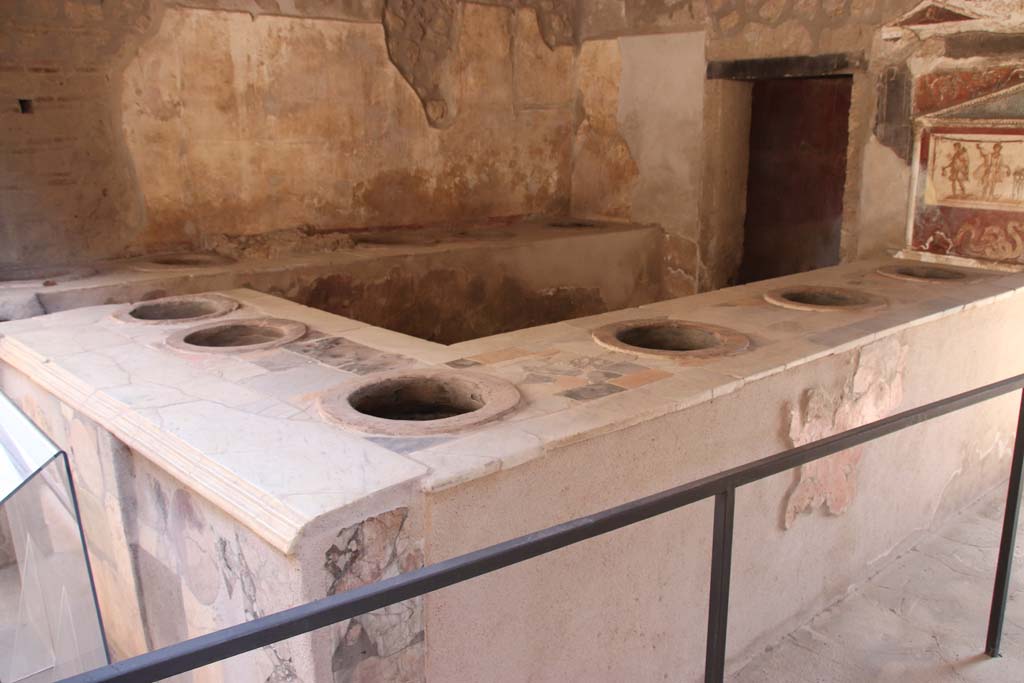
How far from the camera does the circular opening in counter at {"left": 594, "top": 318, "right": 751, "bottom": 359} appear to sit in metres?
3.16

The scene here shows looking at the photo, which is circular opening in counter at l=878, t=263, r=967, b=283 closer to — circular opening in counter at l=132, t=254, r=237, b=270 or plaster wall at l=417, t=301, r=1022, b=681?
plaster wall at l=417, t=301, r=1022, b=681

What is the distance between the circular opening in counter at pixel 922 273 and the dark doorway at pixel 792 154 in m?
1.94

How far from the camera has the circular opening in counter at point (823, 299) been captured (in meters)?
3.75

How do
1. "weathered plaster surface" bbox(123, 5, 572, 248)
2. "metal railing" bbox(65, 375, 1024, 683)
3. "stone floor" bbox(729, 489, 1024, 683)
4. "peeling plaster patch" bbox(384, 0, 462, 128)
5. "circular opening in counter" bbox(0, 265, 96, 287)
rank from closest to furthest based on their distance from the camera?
"metal railing" bbox(65, 375, 1024, 683) < "stone floor" bbox(729, 489, 1024, 683) < "circular opening in counter" bbox(0, 265, 96, 287) < "weathered plaster surface" bbox(123, 5, 572, 248) < "peeling plaster patch" bbox(384, 0, 462, 128)

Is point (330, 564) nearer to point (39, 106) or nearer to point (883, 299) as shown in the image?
point (883, 299)

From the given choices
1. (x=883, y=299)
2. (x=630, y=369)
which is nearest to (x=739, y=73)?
(x=883, y=299)

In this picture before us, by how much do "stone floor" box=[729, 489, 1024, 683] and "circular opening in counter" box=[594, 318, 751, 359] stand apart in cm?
113

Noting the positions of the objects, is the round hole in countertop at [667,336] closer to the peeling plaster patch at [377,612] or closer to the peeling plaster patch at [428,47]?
the peeling plaster patch at [377,612]

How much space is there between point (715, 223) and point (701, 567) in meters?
3.68

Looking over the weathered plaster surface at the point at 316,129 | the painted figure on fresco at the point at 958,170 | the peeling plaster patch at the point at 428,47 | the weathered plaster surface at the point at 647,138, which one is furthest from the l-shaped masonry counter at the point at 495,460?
the peeling plaster patch at the point at 428,47

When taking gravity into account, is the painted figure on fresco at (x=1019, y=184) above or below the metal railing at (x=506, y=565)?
above

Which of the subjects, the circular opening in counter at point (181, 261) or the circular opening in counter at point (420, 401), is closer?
the circular opening in counter at point (420, 401)

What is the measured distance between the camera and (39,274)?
429 cm

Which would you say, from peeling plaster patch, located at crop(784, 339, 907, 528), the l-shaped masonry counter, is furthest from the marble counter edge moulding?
peeling plaster patch, located at crop(784, 339, 907, 528)
